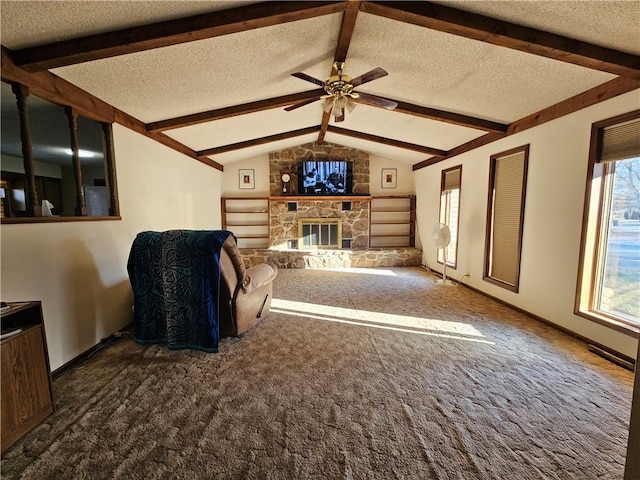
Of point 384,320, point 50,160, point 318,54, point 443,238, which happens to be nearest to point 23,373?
point 384,320

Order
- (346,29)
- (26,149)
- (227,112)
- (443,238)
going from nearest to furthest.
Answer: (26,149)
(346,29)
(227,112)
(443,238)

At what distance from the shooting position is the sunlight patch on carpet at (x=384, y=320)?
297 centimetres

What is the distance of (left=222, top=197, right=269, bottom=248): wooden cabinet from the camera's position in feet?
23.1

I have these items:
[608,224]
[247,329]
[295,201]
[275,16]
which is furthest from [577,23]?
[295,201]

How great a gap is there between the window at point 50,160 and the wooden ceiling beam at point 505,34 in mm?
2655

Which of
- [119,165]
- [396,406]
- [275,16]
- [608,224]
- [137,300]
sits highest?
[275,16]

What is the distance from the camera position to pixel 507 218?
12.7ft

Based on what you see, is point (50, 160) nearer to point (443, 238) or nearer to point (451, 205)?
point (443, 238)

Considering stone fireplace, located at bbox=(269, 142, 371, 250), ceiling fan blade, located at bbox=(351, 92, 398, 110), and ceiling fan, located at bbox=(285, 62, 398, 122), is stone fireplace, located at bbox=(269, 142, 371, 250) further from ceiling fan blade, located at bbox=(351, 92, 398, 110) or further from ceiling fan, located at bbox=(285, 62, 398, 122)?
ceiling fan blade, located at bbox=(351, 92, 398, 110)

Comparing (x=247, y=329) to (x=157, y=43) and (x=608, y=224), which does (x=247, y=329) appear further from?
(x=608, y=224)

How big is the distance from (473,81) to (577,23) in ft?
3.23

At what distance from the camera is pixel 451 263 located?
17.6ft

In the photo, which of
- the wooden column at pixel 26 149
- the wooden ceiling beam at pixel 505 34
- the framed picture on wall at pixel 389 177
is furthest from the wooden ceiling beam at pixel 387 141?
the wooden column at pixel 26 149

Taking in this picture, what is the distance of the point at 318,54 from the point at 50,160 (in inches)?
214
